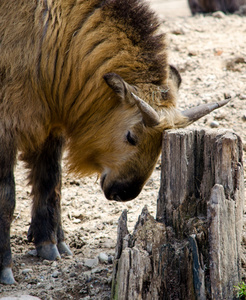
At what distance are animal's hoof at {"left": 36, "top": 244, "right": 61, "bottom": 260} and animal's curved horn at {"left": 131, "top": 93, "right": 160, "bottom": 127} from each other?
1.68 metres

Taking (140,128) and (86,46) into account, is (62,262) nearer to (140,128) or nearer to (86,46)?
(140,128)

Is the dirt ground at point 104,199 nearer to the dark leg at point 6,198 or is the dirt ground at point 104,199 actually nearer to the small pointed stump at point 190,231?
the dark leg at point 6,198

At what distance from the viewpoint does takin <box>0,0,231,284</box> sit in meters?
3.99

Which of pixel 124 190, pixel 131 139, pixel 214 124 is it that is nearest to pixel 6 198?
pixel 124 190

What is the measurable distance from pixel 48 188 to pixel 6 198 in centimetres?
82

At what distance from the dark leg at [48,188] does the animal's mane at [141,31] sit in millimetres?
1339

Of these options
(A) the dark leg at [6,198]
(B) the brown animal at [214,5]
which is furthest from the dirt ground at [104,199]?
(B) the brown animal at [214,5]

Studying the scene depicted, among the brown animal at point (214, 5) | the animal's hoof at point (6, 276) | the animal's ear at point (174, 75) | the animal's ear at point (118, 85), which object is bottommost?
the animal's hoof at point (6, 276)

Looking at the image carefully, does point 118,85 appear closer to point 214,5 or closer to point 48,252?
point 48,252

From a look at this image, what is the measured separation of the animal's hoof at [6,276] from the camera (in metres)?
3.98

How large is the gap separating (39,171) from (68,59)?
131cm

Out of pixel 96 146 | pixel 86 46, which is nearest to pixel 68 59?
pixel 86 46

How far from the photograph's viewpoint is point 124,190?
13.2 ft

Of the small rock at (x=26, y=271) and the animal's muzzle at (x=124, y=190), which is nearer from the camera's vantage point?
the animal's muzzle at (x=124, y=190)
